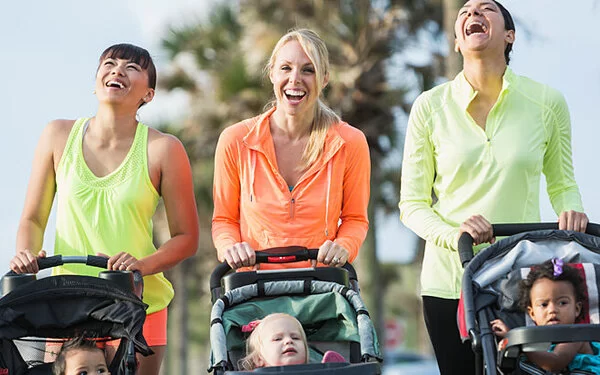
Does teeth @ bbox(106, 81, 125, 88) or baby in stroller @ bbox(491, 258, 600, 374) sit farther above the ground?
teeth @ bbox(106, 81, 125, 88)

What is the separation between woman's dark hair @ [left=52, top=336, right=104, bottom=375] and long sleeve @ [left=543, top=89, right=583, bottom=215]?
225cm

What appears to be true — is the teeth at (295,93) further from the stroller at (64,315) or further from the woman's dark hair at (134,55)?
the stroller at (64,315)

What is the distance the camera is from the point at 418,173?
4.86 meters

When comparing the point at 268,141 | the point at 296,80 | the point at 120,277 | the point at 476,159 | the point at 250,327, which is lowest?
the point at 250,327

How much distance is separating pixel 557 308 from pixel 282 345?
1.15 metres

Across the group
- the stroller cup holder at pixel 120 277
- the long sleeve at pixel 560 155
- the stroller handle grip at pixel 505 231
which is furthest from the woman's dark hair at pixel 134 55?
the long sleeve at pixel 560 155

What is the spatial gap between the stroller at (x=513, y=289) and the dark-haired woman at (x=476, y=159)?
0.13 meters

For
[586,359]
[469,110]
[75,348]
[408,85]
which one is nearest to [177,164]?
[75,348]

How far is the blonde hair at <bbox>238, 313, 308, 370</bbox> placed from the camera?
4.36m

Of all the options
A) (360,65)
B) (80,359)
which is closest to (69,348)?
(80,359)

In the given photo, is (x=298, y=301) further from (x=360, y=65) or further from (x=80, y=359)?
(x=360, y=65)

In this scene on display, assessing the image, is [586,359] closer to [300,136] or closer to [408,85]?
[300,136]

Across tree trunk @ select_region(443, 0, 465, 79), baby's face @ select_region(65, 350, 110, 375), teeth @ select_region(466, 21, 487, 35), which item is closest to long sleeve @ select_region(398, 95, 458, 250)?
teeth @ select_region(466, 21, 487, 35)

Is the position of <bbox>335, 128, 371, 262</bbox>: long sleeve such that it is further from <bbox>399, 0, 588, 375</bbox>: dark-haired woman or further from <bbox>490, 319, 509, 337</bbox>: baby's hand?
<bbox>490, 319, 509, 337</bbox>: baby's hand
